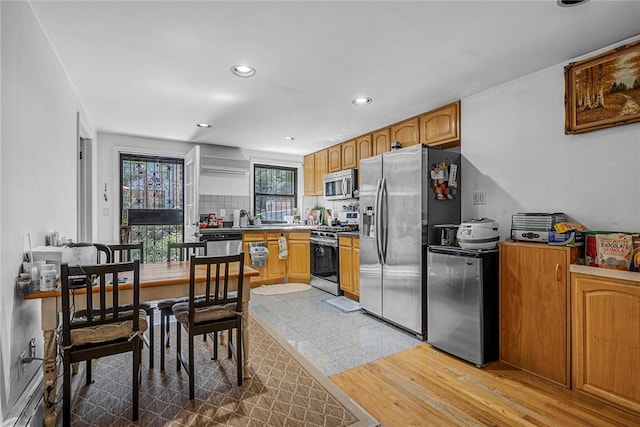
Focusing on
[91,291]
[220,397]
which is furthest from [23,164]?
[220,397]

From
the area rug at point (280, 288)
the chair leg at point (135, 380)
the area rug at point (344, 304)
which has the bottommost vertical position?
the area rug at point (344, 304)

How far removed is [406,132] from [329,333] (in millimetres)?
2420

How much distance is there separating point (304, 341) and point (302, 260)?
2.30 meters

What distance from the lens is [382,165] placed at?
11.6ft

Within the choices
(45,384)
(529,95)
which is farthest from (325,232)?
(45,384)

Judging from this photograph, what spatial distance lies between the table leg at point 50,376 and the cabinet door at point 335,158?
13.1 feet

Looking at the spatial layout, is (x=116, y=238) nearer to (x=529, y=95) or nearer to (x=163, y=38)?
(x=163, y=38)

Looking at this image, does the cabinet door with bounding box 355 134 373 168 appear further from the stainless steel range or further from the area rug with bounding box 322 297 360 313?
the area rug with bounding box 322 297 360 313

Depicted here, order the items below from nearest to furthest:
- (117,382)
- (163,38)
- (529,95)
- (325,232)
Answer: (163,38) < (117,382) < (529,95) < (325,232)

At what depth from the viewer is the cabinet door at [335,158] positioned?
506cm

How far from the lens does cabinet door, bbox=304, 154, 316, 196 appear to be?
579cm

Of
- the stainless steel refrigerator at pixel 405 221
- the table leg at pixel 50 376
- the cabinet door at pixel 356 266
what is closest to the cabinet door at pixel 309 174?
the cabinet door at pixel 356 266

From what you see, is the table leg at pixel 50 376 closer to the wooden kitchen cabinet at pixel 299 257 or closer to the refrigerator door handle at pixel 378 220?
the refrigerator door handle at pixel 378 220

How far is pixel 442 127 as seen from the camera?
3412mm
